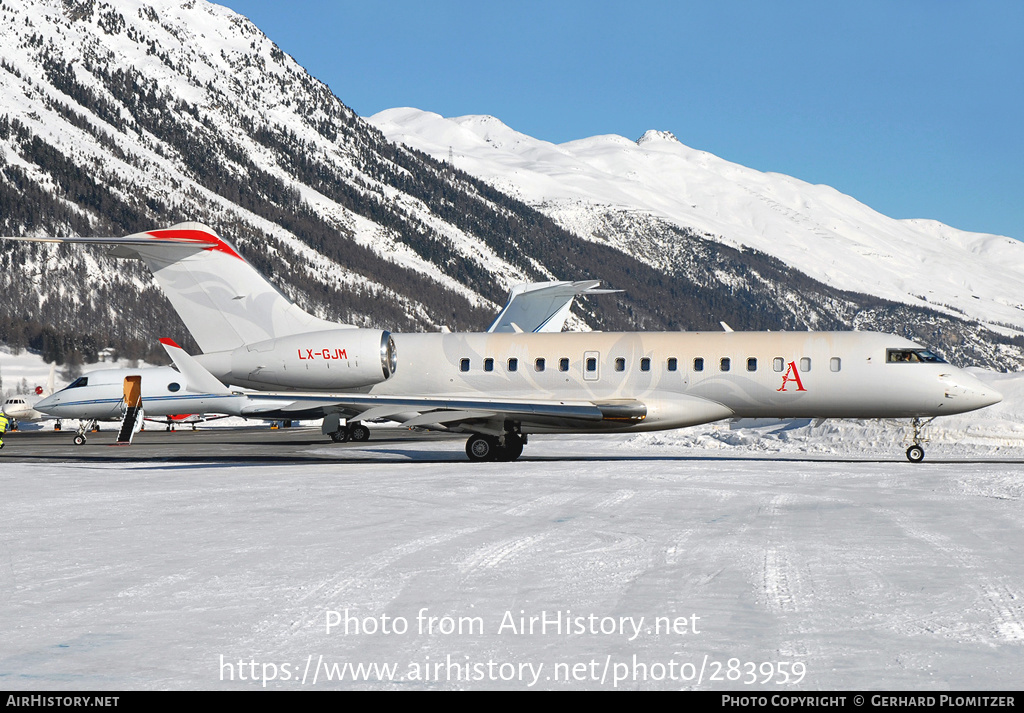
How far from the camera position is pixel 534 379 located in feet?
87.4

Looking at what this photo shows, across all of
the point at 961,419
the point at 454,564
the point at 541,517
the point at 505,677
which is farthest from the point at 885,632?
the point at 961,419

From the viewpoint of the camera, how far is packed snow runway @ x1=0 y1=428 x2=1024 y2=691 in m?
6.81

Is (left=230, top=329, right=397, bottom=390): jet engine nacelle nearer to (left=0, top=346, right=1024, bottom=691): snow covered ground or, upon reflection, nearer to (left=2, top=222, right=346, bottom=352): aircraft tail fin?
(left=2, top=222, right=346, bottom=352): aircraft tail fin

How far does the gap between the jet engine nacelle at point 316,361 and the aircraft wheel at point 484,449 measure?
306 cm

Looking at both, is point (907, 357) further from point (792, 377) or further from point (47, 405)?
point (47, 405)

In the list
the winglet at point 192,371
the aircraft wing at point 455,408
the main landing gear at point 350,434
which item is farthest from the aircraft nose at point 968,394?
the main landing gear at point 350,434

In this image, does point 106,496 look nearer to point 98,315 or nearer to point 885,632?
point 885,632

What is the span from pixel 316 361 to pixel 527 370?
5.46 metres

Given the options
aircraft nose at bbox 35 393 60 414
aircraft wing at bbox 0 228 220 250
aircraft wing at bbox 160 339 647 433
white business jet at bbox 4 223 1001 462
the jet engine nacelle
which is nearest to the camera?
aircraft wing at bbox 160 339 647 433

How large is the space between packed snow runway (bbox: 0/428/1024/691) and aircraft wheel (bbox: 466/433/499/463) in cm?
800

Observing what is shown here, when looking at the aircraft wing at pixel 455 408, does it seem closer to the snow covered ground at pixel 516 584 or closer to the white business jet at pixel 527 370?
the white business jet at pixel 527 370

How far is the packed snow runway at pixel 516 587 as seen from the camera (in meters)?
6.81

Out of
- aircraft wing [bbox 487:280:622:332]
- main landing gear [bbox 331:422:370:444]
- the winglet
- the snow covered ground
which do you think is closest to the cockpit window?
the snow covered ground
